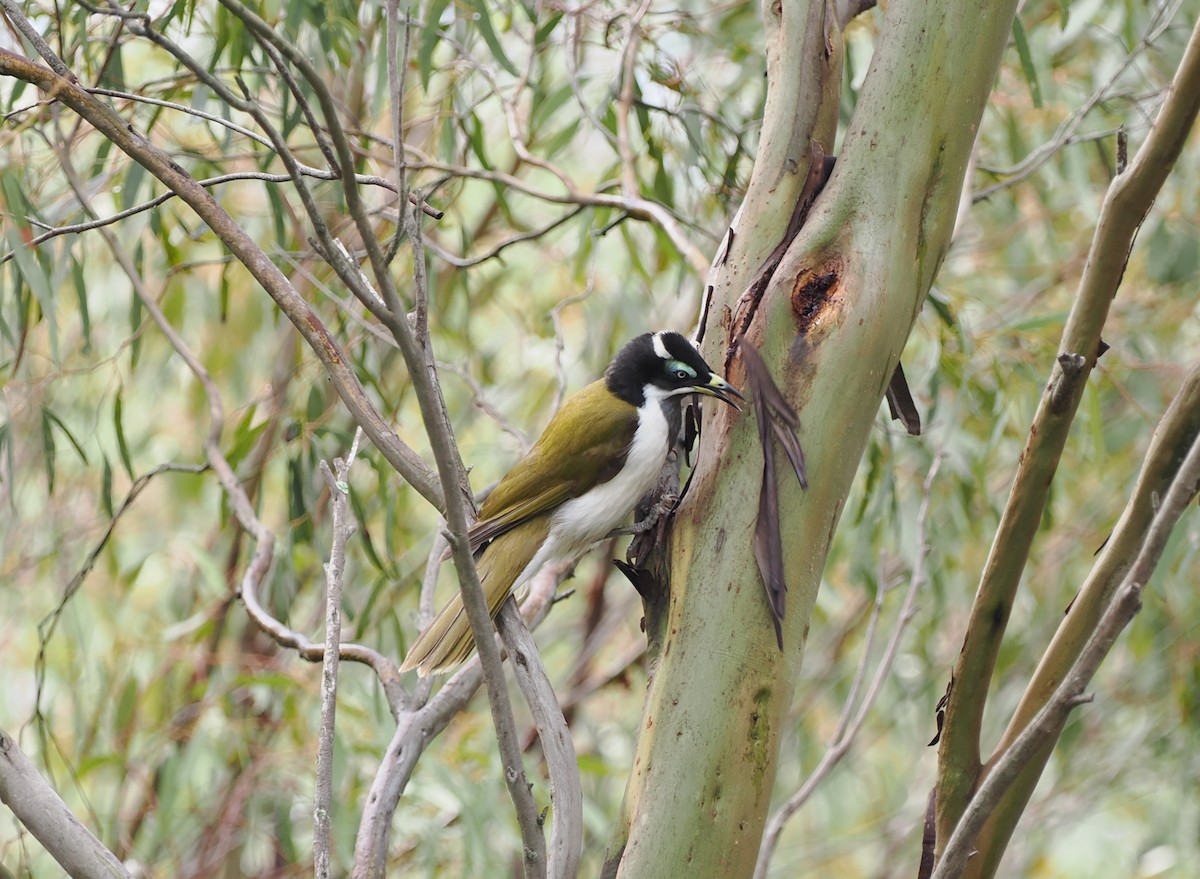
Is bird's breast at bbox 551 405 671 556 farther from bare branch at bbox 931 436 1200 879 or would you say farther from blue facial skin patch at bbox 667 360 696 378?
bare branch at bbox 931 436 1200 879

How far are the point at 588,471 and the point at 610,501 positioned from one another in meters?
0.11

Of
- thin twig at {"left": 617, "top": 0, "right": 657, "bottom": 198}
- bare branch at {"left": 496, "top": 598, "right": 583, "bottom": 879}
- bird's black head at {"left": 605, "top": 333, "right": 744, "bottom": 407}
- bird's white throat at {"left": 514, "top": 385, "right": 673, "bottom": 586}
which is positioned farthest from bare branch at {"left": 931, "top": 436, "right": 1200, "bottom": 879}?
thin twig at {"left": 617, "top": 0, "right": 657, "bottom": 198}

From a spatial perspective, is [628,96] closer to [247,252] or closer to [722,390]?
[722,390]

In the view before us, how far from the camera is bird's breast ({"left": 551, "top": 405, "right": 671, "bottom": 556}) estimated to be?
288 cm

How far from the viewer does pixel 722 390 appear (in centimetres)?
191

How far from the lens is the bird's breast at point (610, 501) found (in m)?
2.88

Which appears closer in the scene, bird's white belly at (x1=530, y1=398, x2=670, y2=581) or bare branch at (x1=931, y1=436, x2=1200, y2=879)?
bare branch at (x1=931, y1=436, x2=1200, y2=879)

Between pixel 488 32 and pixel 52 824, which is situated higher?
pixel 488 32

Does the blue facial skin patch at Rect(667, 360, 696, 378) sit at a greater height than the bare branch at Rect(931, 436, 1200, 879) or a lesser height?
greater

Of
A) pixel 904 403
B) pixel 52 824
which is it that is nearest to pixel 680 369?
pixel 904 403

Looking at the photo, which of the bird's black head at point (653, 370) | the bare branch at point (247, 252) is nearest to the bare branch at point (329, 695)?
the bare branch at point (247, 252)

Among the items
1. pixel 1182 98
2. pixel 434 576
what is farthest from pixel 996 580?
pixel 434 576

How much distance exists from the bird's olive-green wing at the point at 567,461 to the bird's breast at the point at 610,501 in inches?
1.2

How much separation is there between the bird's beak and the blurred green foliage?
0.92 meters
